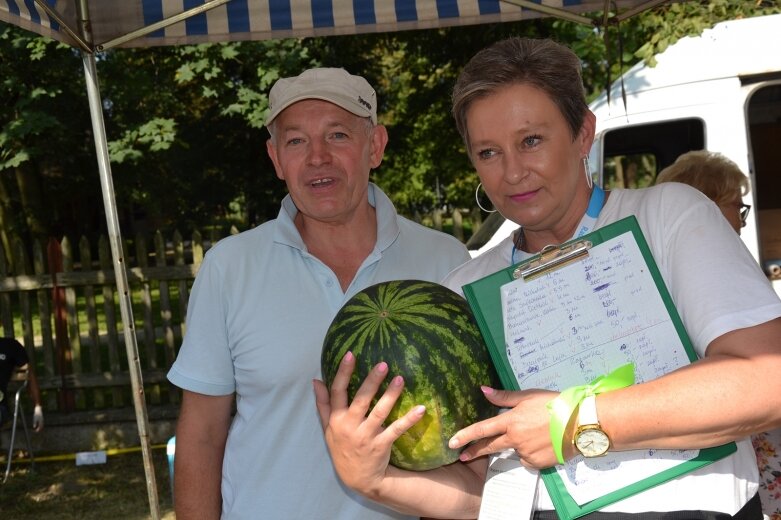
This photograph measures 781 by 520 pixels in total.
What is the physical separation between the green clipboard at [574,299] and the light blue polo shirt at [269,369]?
724mm

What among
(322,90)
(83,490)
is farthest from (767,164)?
(83,490)

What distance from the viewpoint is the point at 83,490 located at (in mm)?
7098

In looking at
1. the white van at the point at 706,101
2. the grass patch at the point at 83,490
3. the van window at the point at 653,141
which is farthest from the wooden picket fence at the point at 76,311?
the white van at the point at 706,101

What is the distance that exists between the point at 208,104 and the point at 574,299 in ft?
Answer: 62.5

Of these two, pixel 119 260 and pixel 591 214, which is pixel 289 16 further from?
pixel 591 214

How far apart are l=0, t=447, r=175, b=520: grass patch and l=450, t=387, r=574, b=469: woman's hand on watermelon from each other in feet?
16.3

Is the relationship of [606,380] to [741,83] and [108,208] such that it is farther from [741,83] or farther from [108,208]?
[741,83]

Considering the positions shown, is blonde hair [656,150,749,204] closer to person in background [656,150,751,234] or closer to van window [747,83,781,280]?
person in background [656,150,751,234]

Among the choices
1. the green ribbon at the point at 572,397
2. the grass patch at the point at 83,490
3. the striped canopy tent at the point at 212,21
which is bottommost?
the grass patch at the point at 83,490

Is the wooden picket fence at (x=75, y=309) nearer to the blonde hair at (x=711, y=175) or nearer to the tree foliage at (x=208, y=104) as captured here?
the tree foliage at (x=208, y=104)

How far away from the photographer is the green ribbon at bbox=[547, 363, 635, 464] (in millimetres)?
1722

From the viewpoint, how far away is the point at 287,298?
2.57m

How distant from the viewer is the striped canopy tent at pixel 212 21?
11.6ft

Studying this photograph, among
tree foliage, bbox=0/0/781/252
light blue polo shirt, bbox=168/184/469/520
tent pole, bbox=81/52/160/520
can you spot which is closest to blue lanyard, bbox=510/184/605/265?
light blue polo shirt, bbox=168/184/469/520
